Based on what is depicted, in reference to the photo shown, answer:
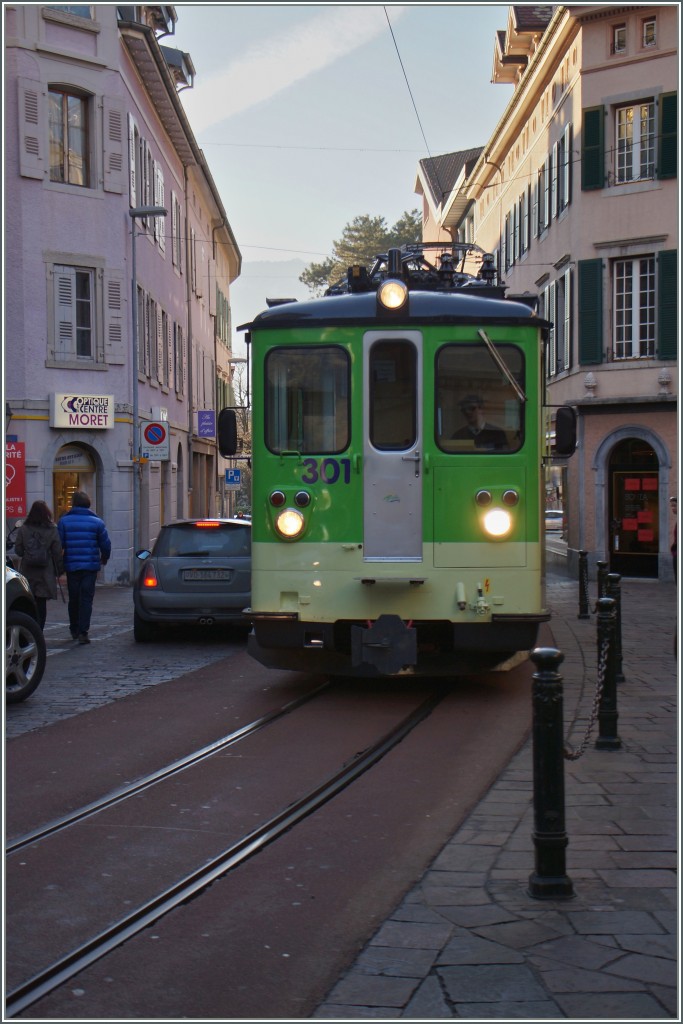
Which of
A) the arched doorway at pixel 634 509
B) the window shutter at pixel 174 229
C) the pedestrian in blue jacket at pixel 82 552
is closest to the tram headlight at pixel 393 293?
the pedestrian in blue jacket at pixel 82 552

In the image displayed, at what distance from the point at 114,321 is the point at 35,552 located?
14.2 meters

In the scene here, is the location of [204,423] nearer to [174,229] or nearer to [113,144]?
[174,229]

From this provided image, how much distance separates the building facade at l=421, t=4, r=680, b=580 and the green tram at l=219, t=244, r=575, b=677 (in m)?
16.5

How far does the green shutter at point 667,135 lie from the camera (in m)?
25.5

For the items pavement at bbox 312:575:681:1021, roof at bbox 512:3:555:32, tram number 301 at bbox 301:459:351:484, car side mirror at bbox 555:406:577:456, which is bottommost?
pavement at bbox 312:575:681:1021

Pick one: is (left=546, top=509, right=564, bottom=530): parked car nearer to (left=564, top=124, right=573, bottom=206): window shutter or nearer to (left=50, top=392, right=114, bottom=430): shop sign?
(left=564, top=124, right=573, bottom=206): window shutter

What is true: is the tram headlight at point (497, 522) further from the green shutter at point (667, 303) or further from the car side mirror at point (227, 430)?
the green shutter at point (667, 303)

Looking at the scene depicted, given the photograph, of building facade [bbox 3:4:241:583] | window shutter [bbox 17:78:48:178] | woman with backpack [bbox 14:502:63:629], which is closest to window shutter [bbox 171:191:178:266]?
building facade [bbox 3:4:241:583]

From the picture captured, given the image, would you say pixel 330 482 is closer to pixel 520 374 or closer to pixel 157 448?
pixel 520 374

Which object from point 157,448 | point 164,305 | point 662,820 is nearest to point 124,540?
point 157,448

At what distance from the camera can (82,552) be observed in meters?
14.6

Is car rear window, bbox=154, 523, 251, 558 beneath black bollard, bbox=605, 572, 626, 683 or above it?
above

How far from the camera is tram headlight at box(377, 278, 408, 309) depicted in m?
9.68

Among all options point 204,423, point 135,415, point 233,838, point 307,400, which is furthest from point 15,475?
point 204,423
